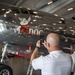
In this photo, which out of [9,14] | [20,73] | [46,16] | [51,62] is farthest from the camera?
[20,73]

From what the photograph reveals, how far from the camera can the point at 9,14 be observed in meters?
4.40

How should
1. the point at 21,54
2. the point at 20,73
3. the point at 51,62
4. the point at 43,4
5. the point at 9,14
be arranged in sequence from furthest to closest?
the point at 43,4 → the point at 20,73 → the point at 21,54 → the point at 9,14 → the point at 51,62

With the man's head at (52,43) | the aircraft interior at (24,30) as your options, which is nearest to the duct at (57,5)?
the aircraft interior at (24,30)

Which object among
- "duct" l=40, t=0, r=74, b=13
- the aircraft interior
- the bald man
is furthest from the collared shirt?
"duct" l=40, t=0, r=74, b=13

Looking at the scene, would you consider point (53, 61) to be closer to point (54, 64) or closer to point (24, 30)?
point (54, 64)

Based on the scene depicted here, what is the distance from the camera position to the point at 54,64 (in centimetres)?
183

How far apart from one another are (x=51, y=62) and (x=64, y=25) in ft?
12.3

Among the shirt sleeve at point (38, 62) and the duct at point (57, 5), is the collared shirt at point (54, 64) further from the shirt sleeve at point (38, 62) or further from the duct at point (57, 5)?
the duct at point (57, 5)

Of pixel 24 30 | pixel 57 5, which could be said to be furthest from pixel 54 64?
pixel 57 5

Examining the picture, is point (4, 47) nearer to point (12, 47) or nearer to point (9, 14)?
point (12, 47)

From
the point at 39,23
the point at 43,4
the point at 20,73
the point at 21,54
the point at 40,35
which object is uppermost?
the point at 43,4

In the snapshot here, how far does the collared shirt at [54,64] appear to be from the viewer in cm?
182

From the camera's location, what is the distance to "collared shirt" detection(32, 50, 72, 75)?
5.97 feet

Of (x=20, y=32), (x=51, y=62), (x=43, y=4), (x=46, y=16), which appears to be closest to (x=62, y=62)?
(x=51, y=62)
